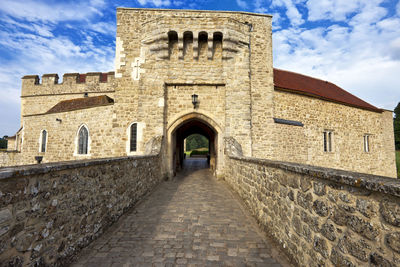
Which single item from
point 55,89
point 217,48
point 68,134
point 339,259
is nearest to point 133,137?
point 68,134

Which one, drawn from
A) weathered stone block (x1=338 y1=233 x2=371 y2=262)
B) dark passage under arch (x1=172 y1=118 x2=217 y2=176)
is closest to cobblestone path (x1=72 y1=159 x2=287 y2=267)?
weathered stone block (x1=338 y1=233 x2=371 y2=262)

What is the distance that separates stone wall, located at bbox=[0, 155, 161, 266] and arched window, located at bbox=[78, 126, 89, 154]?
992 cm

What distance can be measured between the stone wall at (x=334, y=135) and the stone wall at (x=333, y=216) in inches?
316

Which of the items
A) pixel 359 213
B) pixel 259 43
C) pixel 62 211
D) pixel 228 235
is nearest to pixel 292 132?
pixel 259 43

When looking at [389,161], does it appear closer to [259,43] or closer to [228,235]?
[259,43]

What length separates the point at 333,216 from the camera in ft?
6.44

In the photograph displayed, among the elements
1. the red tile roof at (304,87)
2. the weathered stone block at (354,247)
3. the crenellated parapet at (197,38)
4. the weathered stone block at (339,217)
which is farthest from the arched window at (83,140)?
the weathered stone block at (354,247)

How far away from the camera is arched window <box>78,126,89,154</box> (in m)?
12.4

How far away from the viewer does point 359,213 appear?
1.65 meters

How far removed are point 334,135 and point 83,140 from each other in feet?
57.5

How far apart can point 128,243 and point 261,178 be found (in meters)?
2.89

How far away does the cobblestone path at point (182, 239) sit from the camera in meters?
2.79

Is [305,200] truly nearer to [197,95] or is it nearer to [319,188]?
[319,188]

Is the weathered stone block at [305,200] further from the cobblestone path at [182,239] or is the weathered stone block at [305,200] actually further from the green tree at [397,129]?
the green tree at [397,129]
